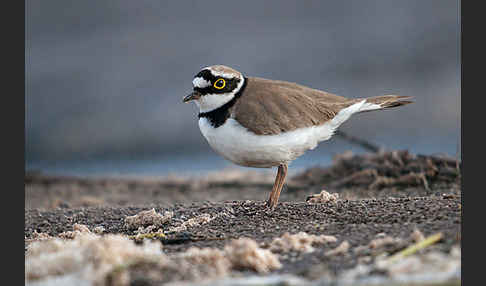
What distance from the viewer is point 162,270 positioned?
335cm

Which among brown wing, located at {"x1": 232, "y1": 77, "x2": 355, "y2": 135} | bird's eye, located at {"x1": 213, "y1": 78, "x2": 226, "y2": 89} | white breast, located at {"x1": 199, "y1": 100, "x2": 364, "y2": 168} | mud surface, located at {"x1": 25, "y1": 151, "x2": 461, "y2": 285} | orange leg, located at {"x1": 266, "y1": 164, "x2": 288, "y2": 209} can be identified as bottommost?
mud surface, located at {"x1": 25, "y1": 151, "x2": 461, "y2": 285}

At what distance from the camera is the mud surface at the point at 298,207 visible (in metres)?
3.87

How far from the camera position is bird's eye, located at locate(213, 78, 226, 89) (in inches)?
212

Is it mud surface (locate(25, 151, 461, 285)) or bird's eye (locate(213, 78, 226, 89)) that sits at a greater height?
bird's eye (locate(213, 78, 226, 89))

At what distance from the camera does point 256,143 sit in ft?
17.0

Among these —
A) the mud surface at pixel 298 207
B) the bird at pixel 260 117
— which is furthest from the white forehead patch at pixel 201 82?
the mud surface at pixel 298 207

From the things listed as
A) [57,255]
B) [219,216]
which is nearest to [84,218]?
[219,216]

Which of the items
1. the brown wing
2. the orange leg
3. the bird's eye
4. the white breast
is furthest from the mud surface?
the bird's eye

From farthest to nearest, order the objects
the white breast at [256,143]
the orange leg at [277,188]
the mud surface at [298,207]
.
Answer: the orange leg at [277,188] → the white breast at [256,143] → the mud surface at [298,207]

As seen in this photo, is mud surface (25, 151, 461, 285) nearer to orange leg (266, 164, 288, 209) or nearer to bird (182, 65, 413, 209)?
orange leg (266, 164, 288, 209)

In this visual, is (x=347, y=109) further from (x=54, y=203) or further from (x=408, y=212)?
(x=54, y=203)

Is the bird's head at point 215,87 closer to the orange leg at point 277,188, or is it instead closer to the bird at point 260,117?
the bird at point 260,117

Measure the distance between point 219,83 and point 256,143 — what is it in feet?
2.16

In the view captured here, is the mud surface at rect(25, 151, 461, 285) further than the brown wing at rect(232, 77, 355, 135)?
No
